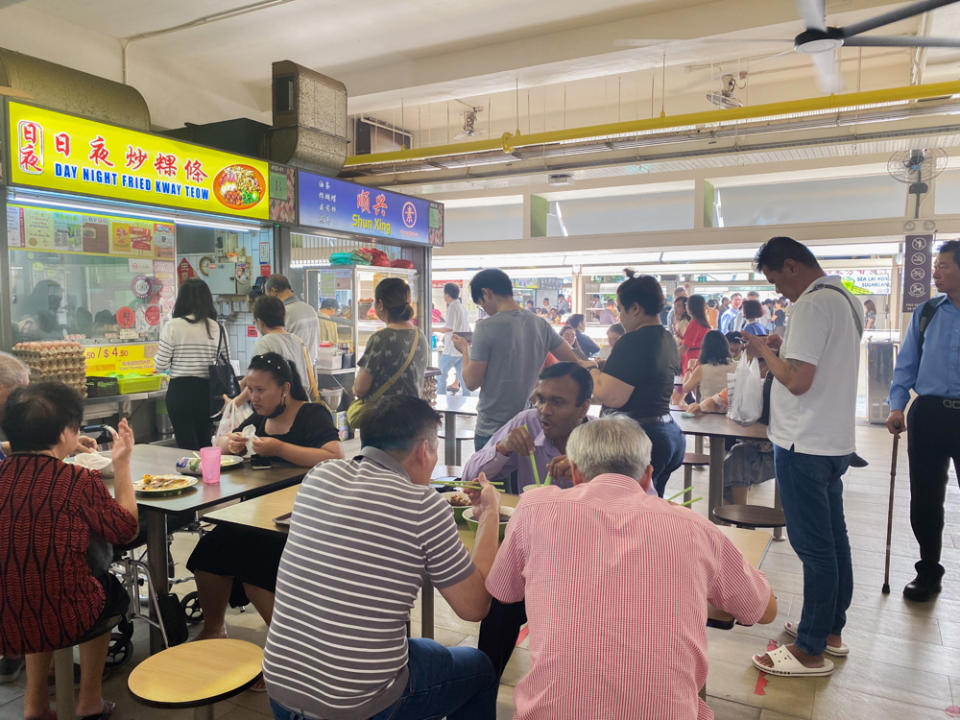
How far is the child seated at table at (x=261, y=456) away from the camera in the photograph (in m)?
2.81

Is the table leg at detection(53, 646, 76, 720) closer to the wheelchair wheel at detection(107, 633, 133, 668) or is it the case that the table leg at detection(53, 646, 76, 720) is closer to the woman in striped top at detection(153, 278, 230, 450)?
the wheelchair wheel at detection(107, 633, 133, 668)

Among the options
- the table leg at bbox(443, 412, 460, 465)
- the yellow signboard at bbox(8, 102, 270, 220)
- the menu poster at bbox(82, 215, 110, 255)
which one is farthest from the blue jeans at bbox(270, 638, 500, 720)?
the menu poster at bbox(82, 215, 110, 255)

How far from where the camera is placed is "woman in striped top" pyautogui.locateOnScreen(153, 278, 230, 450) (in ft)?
15.5

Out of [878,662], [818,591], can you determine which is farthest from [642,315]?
[878,662]

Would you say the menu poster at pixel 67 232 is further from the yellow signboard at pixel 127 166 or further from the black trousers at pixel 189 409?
the black trousers at pixel 189 409

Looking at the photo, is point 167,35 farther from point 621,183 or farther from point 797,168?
point 797,168

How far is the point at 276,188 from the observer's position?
19.6ft

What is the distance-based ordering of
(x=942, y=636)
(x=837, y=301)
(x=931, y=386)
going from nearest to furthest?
1. (x=837, y=301)
2. (x=942, y=636)
3. (x=931, y=386)

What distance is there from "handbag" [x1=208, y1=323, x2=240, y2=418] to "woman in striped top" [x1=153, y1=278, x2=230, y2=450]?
2cm

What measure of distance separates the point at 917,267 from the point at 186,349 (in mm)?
7773

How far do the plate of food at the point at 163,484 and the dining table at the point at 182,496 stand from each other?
17 mm

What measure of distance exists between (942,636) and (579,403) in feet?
7.05

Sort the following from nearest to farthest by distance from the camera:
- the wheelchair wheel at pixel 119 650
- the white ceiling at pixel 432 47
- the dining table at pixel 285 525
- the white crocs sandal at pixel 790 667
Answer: the dining table at pixel 285 525 → the white crocs sandal at pixel 790 667 → the wheelchair wheel at pixel 119 650 → the white ceiling at pixel 432 47

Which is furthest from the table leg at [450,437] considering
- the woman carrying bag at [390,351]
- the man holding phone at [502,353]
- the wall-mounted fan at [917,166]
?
the wall-mounted fan at [917,166]
